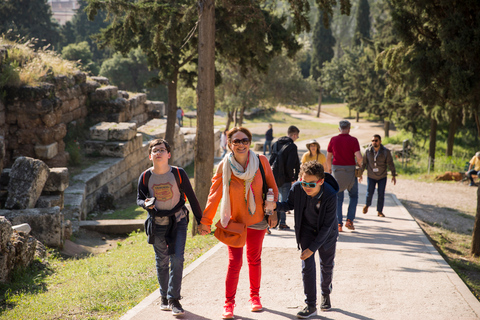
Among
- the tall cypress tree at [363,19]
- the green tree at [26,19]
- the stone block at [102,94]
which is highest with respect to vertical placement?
the tall cypress tree at [363,19]

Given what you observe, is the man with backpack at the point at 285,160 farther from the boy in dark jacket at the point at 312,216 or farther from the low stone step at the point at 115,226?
the low stone step at the point at 115,226

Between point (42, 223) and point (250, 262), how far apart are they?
4650 mm

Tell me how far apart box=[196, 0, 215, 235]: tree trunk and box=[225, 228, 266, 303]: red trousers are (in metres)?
3.75

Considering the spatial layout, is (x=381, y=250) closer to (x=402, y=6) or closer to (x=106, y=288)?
(x=106, y=288)

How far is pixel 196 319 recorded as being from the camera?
4.21 meters

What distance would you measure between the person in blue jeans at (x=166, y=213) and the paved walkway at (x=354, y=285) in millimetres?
387

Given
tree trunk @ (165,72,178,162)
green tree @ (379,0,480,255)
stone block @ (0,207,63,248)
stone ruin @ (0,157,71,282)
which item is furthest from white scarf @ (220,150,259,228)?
tree trunk @ (165,72,178,162)

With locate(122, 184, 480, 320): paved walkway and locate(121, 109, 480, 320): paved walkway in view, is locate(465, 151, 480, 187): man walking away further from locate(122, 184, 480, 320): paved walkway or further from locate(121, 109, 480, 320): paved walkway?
locate(122, 184, 480, 320): paved walkway

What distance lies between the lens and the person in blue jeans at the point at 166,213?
4.27 m

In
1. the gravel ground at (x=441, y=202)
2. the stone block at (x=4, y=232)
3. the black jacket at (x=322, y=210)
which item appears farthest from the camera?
the gravel ground at (x=441, y=202)

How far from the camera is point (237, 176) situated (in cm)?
414

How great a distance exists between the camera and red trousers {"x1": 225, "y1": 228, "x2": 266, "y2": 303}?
4.16 metres

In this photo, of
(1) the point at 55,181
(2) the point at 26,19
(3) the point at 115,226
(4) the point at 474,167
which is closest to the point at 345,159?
(3) the point at 115,226

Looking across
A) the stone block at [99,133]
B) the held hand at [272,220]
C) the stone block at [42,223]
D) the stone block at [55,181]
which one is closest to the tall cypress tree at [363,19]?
the stone block at [99,133]
